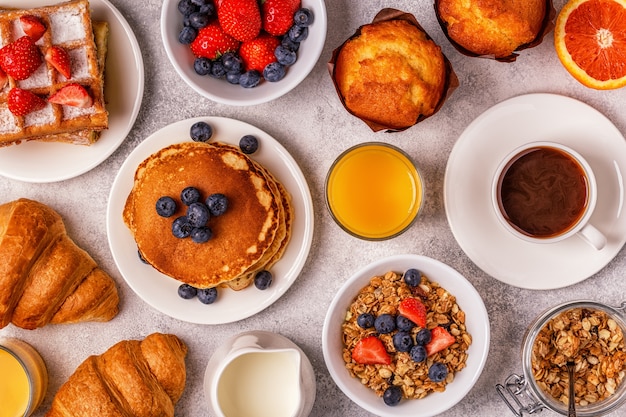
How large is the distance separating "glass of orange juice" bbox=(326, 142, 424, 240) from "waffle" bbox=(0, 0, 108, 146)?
2.58 ft

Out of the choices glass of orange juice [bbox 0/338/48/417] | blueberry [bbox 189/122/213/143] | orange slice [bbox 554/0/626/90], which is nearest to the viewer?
orange slice [bbox 554/0/626/90]

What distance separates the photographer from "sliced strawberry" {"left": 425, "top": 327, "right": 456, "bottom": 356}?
83.1 inches

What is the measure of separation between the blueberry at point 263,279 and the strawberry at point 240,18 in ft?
2.48

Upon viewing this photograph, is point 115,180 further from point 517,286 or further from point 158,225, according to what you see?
point 517,286

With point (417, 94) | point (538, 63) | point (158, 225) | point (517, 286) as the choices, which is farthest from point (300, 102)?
point (517, 286)

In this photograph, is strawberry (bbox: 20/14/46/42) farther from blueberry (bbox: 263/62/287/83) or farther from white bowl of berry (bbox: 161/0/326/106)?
blueberry (bbox: 263/62/287/83)

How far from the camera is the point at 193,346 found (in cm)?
238

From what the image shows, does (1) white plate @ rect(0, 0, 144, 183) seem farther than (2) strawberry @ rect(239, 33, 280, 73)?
Yes

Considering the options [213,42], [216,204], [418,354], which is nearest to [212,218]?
[216,204]

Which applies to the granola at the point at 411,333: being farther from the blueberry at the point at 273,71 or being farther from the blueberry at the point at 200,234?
the blueberry at the point at 273,71

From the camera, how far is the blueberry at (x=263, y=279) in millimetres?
2227

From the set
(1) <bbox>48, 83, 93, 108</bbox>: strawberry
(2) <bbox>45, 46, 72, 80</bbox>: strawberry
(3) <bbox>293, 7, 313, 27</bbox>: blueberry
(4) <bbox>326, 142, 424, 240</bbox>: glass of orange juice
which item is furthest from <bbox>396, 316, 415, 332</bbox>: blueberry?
(2) <bbox>45, 46, 72, 80</bbox>: strawberry

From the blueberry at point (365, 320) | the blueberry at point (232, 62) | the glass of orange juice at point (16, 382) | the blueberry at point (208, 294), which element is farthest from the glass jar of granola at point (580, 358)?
the glass of orange juice at point (16, 382)

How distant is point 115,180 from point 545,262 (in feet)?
4.74
